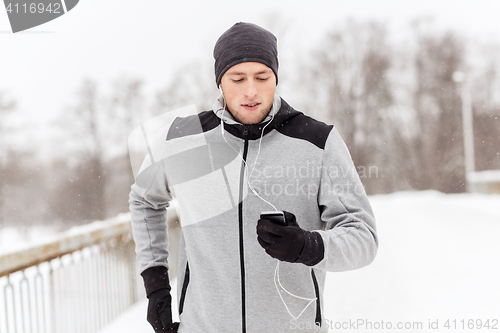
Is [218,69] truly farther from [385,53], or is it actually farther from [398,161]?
[385,53]

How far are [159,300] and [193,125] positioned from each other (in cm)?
75

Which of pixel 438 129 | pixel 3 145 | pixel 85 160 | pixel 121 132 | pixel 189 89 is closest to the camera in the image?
pixel 189 89

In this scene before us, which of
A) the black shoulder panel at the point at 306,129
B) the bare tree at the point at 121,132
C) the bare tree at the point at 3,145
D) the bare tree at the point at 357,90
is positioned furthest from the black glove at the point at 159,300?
the bare tree at the point at 3,145

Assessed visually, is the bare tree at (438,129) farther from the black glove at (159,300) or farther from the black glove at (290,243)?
the black glove at (290,243)

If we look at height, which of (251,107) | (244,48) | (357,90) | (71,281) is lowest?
(71,281)

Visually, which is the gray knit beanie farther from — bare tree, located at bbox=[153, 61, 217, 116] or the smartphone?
bare tree, located at bbox=[153, 61, 217, 116]

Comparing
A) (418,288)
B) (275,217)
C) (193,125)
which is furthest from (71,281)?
Result: (418,288)

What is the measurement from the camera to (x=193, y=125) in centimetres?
175

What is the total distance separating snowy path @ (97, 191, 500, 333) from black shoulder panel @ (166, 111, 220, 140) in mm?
2755

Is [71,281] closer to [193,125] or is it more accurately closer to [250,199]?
[193,125]

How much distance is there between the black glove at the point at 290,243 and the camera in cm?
122

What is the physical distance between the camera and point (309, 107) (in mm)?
24031

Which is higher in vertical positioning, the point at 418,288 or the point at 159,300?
the point at 159,300

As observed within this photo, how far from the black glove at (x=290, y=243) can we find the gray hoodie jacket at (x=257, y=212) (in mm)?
174
